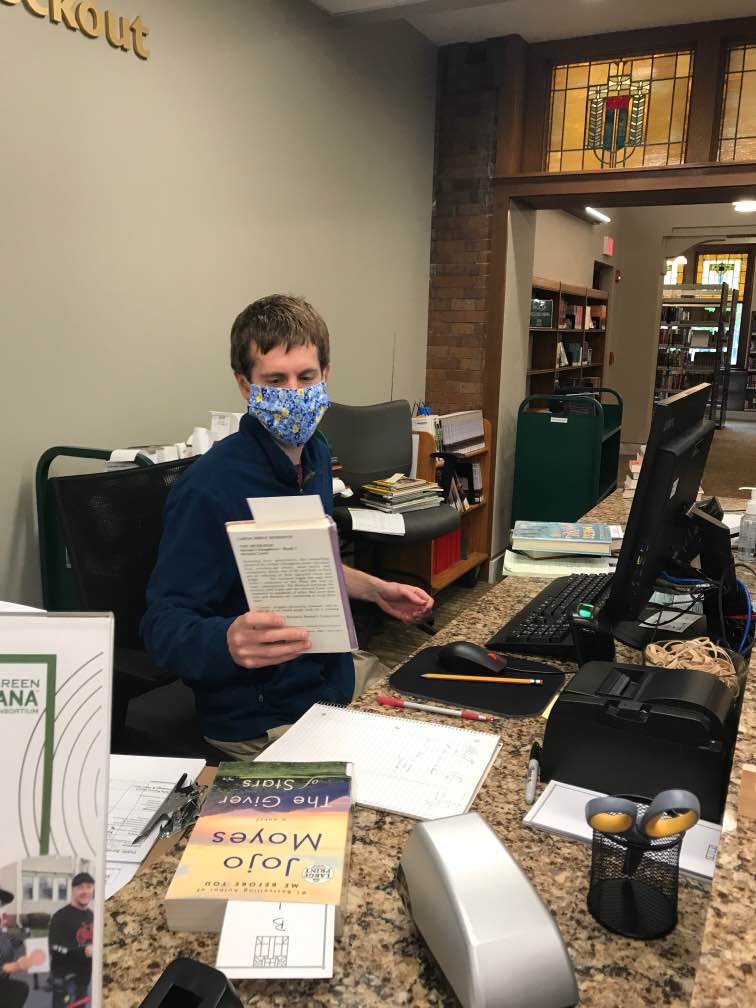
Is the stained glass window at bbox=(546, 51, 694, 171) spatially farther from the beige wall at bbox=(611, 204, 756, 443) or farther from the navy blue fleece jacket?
the beige wall at bbox=(611, 204, 756, 443)

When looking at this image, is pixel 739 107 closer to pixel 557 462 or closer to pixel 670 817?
pixel 557 462

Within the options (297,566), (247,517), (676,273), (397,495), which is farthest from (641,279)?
(297,566)

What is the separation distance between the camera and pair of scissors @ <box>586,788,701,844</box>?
747 mm

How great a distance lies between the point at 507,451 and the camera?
541cm

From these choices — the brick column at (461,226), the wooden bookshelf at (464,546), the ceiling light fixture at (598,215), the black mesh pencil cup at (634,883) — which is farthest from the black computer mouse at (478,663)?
the ceiling light fixture at (598,215)

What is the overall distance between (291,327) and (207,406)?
1.88 m

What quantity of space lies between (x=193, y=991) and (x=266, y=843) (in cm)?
20

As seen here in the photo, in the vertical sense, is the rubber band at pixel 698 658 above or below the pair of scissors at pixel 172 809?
above

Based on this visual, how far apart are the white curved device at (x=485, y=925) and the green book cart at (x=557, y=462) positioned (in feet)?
15.2

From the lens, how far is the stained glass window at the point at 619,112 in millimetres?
4543

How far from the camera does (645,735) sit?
0.96 m

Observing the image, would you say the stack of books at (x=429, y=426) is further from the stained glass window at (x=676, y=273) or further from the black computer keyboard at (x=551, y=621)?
the stained glass window at (x=676, y=273)

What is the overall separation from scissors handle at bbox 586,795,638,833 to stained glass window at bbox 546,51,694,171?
4.65 meters

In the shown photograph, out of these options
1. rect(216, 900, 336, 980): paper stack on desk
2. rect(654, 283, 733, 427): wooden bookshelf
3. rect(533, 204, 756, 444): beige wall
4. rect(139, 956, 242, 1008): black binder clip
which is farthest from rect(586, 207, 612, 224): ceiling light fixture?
rect(139, 956, 242, 1008): black binder clip
